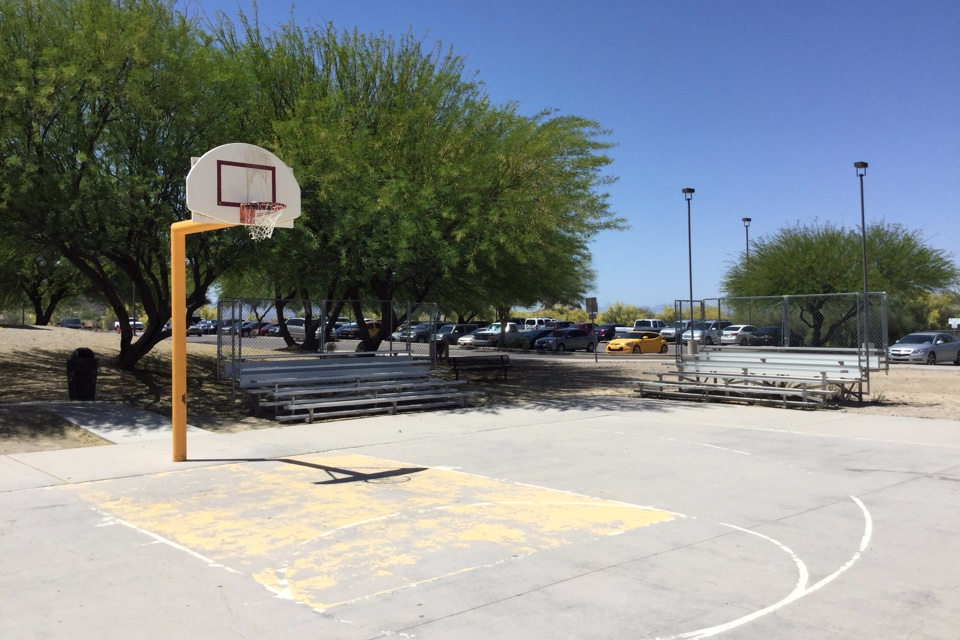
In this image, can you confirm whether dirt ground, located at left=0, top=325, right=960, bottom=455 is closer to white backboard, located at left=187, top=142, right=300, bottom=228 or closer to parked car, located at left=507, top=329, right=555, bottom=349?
white backboard, located at left=187, top=142, right=300, bottom=228

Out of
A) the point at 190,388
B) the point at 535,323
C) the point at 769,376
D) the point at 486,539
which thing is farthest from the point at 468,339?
the point at 486,539

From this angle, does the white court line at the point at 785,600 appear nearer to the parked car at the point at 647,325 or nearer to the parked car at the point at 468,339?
the parked car at the point at 468,339

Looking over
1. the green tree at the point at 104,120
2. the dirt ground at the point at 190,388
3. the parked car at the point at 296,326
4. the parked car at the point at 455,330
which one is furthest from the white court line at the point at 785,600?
the parked car at the point at 455,330

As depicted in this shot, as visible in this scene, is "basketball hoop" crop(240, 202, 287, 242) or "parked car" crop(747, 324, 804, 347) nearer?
"basketball hoop" crop(240, 202, 287, 242)

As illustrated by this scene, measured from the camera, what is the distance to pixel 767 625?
509cm

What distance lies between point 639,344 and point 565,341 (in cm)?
427

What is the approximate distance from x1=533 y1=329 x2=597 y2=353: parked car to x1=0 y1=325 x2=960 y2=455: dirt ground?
15727mm

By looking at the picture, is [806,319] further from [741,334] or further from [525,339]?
[525,339]

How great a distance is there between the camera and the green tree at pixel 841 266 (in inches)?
1585

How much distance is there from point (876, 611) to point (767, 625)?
0.86 m

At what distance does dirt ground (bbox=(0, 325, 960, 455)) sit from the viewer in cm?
1362

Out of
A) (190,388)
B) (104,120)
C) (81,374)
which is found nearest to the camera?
(104,120)

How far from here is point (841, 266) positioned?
4003cm

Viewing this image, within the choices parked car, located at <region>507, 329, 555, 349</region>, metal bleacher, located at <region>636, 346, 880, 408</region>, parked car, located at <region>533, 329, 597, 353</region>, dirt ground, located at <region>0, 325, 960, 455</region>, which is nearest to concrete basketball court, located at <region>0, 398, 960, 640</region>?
dirt ground, located at <region>0, 325, 960, 455</region>
